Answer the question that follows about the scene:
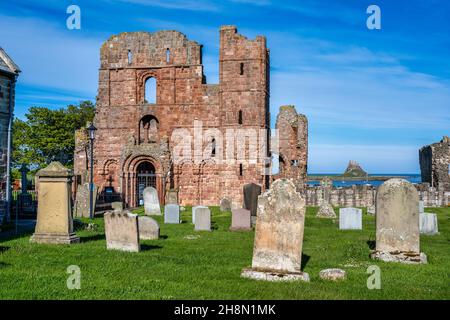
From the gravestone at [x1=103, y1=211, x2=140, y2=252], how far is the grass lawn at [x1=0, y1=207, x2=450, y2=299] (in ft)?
1.10

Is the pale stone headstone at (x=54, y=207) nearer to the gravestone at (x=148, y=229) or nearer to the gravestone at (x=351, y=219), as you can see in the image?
the gravestone at (x=148, y=229)

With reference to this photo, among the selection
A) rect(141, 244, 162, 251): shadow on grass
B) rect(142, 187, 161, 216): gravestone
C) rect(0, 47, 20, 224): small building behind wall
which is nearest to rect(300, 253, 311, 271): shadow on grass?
rect(141, 244, 162, 251): shadow on grass

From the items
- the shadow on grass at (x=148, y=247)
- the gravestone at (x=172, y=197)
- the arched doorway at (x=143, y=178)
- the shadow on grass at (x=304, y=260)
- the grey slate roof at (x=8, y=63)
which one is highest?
the grey slate roof at (x=8, y=63)

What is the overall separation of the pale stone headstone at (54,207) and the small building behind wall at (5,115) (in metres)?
5.47

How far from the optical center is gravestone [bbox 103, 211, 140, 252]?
40.0 ft

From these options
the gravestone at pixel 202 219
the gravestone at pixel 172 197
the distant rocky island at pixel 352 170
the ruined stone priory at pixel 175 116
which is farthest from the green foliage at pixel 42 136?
the distant rocky island at pixel 352 170

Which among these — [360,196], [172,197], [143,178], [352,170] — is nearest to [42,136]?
[143,178]

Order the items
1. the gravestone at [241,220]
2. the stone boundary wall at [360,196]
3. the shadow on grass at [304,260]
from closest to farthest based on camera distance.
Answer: the shadow on grass at [304,260], the gravestone at [241,220], the stone boundary wall at [360,196]

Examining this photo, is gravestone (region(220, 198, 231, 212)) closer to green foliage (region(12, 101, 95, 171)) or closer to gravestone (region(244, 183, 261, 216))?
gravestone (region(244, 183, 261, 216))

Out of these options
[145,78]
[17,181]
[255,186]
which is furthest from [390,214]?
[17,181]

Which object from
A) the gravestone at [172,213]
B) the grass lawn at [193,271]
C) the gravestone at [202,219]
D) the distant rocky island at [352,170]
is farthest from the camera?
the distant rocky island at [352,170]

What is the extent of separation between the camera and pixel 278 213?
358 inches

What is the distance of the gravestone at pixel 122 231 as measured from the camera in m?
12.2
